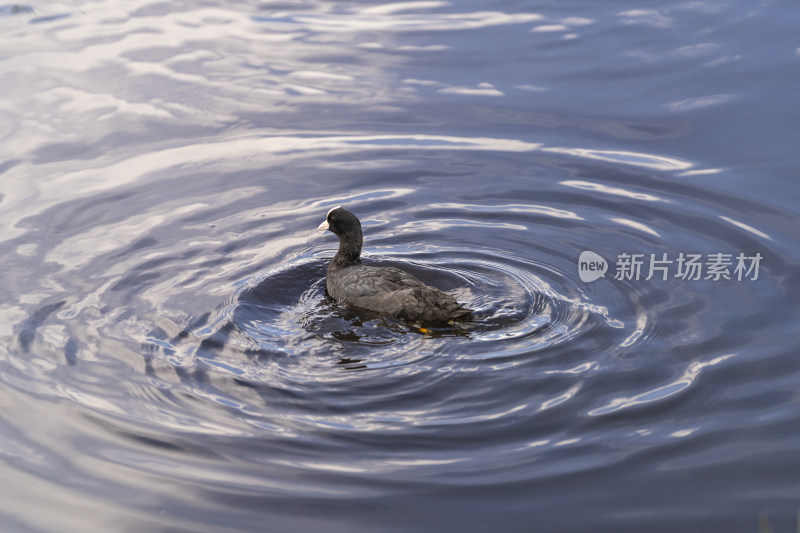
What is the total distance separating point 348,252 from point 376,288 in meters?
0.86

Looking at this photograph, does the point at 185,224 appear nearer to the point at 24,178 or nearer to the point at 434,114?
the point at 24,178

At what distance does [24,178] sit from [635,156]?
7884 mm

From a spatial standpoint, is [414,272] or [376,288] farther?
[414,272]

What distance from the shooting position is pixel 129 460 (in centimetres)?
616

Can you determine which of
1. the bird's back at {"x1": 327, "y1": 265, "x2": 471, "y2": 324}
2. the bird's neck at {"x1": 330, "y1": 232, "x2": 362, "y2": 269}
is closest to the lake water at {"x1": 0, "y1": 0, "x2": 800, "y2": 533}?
the bird's back at {"x1": 327, "y1": 265, "x2": 471, "y2": 324}

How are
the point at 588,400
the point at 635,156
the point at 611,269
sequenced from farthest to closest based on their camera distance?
1. the point at 635,156
2. the point at 611,269
3. the point at 588,400

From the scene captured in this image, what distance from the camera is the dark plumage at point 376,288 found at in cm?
786

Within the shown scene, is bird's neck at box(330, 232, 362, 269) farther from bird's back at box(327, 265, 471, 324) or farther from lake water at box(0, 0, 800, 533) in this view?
lake water at box(0, 0, 800, 533)

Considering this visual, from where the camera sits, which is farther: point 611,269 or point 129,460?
point 611,269

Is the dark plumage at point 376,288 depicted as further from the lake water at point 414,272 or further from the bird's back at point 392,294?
the lake water at point 414,272

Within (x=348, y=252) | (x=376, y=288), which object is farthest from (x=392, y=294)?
(x=348, y=252)

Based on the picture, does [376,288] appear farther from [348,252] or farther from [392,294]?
[348,252]

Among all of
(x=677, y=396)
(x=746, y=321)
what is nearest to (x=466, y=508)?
(x=677, y=396)

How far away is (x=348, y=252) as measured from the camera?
30.2 ft
